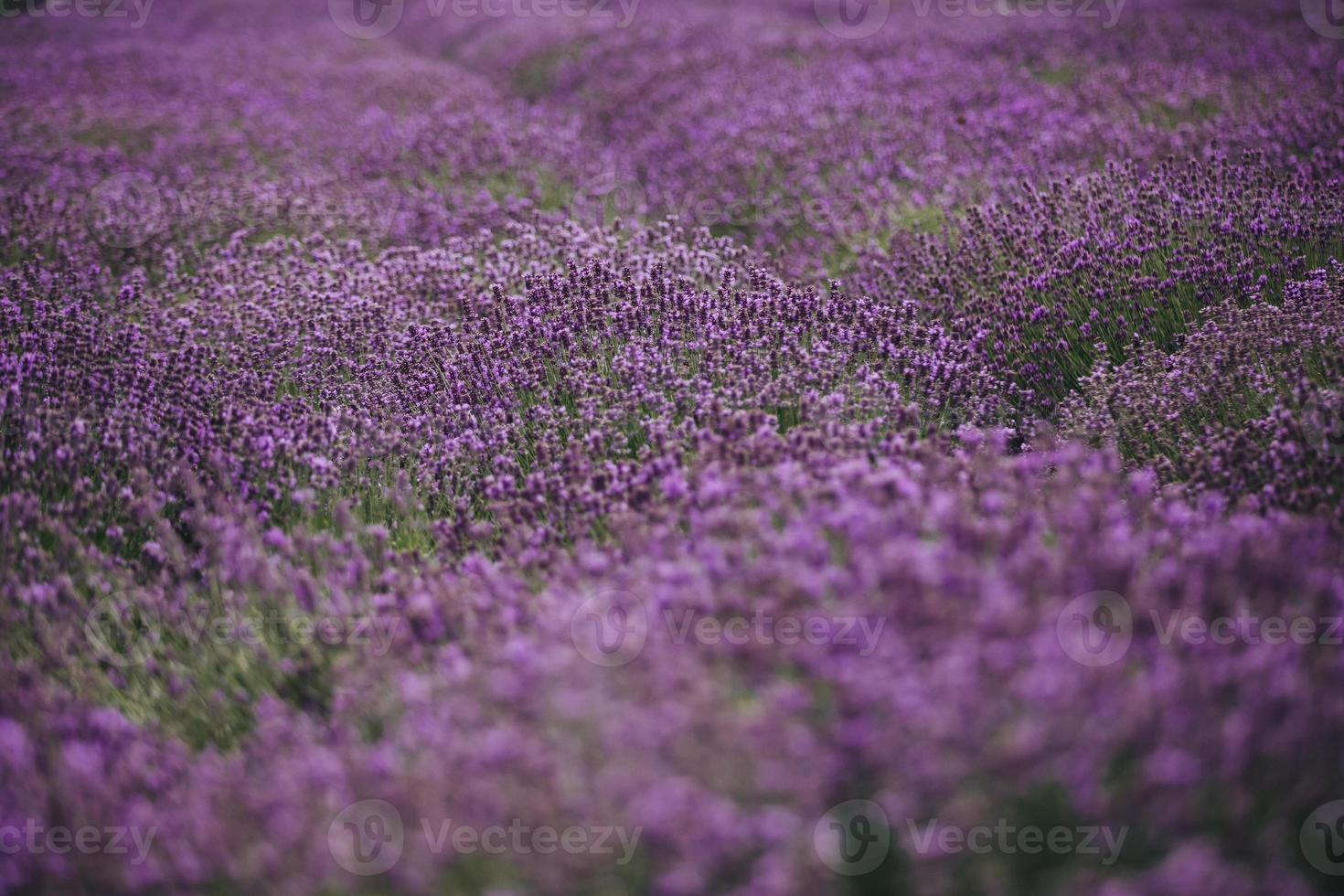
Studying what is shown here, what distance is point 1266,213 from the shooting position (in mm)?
4762

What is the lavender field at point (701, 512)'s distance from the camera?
1765mm

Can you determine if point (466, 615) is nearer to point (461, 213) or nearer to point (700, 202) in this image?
point (461, 213)

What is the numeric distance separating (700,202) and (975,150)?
2.55 metres

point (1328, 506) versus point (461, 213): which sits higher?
point (461, 213)

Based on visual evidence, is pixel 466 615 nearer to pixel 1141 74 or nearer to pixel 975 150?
pixel 975 150

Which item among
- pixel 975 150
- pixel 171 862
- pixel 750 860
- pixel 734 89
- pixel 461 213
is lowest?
pixel 171 862

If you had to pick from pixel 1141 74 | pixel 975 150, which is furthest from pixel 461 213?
pixel 1141 74

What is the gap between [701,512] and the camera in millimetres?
2846

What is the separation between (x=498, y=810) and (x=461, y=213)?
6.22 metres

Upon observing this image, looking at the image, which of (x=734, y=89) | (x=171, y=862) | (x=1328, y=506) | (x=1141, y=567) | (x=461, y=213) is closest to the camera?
(x=171, y=862)

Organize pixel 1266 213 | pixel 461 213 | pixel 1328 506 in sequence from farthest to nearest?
pixel 461 213
pixel 1266 213
pixel 1328 506

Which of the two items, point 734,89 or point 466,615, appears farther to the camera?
point 734,89

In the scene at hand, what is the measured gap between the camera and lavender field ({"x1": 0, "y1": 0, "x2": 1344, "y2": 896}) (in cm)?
176

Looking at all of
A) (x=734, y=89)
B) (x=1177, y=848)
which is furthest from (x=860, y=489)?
(x=734, y=89)
